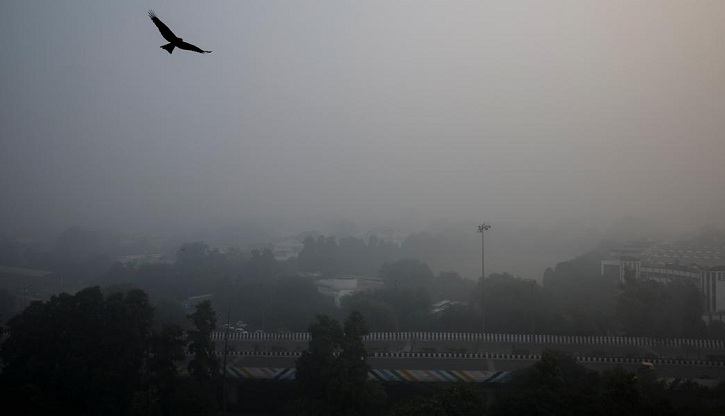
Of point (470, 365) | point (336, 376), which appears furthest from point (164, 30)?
point (470, 365)

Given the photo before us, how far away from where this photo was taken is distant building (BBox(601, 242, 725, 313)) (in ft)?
45.0

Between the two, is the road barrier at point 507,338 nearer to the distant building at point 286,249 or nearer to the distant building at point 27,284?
the distant building at point 27,284

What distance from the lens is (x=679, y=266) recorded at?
15.8 m

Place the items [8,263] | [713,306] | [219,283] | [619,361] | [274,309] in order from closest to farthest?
[619,361] → [713,306] → [274,309] → [219,283] → [8,263]

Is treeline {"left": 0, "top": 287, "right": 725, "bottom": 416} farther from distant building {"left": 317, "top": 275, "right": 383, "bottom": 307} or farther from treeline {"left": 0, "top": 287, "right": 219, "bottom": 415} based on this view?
distant building {"left": 317, "top": 275, "right": 383, "bottom": 307}

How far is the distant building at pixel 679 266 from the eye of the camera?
1371 centimetres

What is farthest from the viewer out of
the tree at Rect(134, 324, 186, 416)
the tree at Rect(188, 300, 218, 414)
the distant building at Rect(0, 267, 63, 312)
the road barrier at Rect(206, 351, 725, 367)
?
the distant building at Rect(0, 267, 63, 312)

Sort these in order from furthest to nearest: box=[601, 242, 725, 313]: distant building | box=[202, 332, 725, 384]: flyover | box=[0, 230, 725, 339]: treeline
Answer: box=[601, 242, 725, 313]: distant building → box=[0, 230, 725, 339]: treeline → box=[202, 332, 725, 384]: flyover

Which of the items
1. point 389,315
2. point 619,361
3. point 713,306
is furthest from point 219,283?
point 713,306

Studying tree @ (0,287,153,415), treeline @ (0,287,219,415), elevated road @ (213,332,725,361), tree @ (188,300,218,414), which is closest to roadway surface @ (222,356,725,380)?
elevated road @ (213,332,725,361)

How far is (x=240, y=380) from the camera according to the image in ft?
32.2

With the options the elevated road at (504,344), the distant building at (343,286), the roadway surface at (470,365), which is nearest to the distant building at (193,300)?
the distant building at (343,286)

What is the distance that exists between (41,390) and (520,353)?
8.10 metres

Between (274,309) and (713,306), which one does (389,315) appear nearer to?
(274,309)
